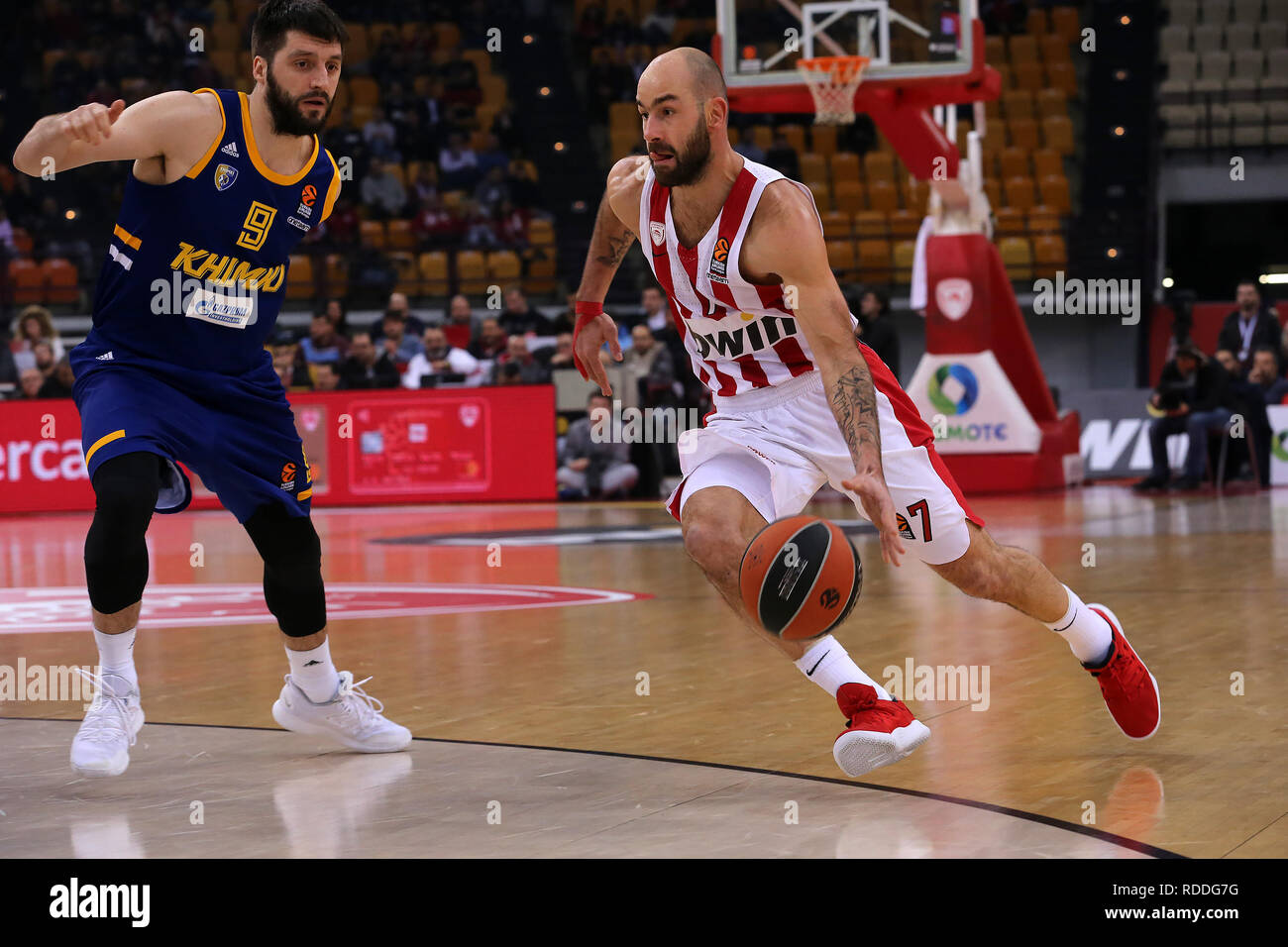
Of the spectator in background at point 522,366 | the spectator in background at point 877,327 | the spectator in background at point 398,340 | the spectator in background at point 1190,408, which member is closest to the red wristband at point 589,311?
the spectator in background at point 877,327

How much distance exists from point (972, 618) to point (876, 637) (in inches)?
29.0

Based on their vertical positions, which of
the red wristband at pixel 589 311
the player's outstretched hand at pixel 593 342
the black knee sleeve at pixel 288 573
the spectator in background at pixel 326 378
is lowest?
the spectator in background at pixel 326 378

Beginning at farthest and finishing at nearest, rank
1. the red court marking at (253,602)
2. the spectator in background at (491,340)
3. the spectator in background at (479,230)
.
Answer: the spectator in background at (479,230), the spectator in background at (491,340), the red court marking at (253,602)

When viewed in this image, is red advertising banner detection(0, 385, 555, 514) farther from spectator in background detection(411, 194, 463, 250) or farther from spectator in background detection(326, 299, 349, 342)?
spectator in background detection(411, 194, 463, 250)

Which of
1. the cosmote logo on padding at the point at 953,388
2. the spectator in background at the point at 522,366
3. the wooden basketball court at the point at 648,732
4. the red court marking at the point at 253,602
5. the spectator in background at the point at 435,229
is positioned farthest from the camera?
the spectator in background at the point at 435,229

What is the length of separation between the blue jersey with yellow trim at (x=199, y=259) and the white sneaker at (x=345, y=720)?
942mm

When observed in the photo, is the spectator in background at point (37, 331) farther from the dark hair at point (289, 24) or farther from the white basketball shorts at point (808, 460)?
the white basketball shorts at point (808, 460)

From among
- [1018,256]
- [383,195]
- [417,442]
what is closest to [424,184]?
[383,195]

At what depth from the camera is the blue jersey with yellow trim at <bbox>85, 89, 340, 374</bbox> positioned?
4.38m

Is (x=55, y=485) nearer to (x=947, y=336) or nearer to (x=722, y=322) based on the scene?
(x=947, y=336)

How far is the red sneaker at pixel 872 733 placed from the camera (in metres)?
3.88

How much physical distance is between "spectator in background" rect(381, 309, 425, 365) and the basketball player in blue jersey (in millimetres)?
11669

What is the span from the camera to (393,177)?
20781mm

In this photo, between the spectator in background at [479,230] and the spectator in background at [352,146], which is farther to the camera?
the spectator in background at [352,146]
